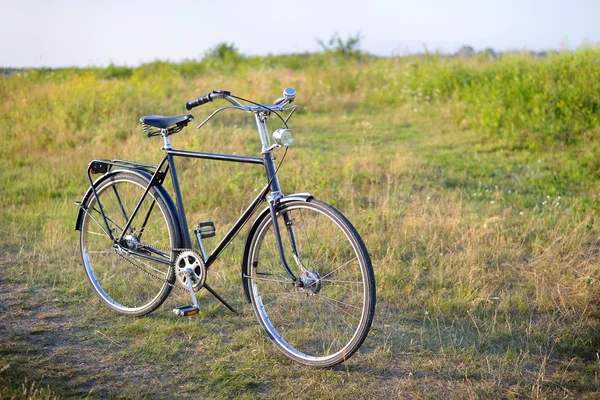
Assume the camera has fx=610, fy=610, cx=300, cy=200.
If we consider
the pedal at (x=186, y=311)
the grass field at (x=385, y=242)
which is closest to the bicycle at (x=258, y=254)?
the pedal at (x=186, y=311)

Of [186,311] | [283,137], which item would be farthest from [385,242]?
Answer: [283,137]

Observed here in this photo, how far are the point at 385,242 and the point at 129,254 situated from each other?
2292mm

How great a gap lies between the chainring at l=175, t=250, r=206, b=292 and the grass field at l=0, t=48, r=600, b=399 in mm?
396

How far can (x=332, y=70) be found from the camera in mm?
14703

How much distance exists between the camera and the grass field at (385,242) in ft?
11.4

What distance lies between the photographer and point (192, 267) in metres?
3.79

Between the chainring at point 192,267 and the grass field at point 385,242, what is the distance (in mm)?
396

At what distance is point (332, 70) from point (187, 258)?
11532mm

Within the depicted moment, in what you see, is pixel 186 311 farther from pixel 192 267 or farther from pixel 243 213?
pixel 243 213

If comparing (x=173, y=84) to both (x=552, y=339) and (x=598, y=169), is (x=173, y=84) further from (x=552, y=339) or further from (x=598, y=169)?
(x=552, y=339)

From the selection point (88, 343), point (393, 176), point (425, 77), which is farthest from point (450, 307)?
point (425, 77)

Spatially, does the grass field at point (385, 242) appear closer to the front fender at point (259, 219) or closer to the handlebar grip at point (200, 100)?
the front fender at point (259, 219)

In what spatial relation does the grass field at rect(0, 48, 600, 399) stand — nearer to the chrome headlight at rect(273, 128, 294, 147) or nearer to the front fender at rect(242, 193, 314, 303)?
the front fender at rect(242, 193, 314, 303)

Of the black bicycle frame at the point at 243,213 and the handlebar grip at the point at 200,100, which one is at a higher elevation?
the handlebar grip at the point at 200,100
